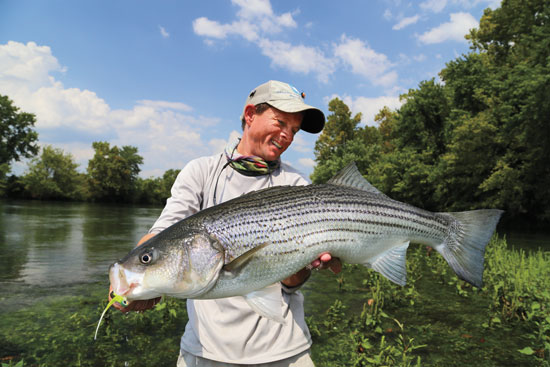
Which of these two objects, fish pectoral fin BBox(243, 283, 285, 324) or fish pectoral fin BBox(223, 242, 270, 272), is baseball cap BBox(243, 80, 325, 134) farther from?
fish pectoral fin BBox(243, 283, 285, 324)

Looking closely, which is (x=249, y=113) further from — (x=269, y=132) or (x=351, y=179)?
(x=351, y=179)

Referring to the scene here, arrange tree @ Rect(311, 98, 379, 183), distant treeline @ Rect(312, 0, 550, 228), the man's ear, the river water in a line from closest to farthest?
the man's ear → the river water → distant treeline @ Rect(312, 0, 550, 228) → tree @ Rect(311, 98, 379, 183)

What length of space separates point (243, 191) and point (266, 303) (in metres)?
0.98

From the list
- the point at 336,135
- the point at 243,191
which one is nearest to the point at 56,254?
the point at 243,191

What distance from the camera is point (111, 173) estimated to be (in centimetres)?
8112

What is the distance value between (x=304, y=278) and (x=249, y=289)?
1.78 ft

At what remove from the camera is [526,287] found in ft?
21.9

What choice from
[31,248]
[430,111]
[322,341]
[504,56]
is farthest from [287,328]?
[504,56]

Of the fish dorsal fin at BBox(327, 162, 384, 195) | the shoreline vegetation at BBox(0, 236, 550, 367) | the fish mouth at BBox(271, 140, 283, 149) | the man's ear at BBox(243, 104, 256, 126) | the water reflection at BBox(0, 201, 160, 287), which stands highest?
the man's ear at BBox(243, 104, 256, 126)

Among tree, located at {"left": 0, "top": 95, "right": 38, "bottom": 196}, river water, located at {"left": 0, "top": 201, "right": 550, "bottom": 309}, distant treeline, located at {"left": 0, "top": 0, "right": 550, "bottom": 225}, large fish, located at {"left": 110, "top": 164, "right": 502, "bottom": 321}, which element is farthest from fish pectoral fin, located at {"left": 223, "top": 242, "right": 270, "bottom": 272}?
tree, located at {"left": 0, "top": 95, "right": 38, "bottom": 196}

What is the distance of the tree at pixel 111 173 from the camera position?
8069 cm

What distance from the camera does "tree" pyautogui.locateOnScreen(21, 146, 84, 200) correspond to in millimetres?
71625

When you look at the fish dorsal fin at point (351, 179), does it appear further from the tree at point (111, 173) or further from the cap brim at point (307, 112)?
the tree at point (111, 173)

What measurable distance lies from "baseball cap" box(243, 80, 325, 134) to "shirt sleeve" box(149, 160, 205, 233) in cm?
74
